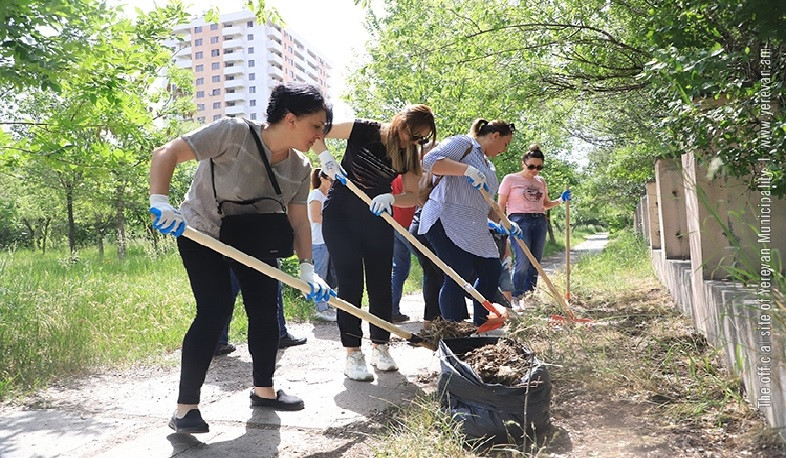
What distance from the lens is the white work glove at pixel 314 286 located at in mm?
3031

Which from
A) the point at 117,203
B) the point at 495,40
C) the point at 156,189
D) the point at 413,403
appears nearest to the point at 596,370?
the point at 413,403

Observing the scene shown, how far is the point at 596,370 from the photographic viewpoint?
125 inches

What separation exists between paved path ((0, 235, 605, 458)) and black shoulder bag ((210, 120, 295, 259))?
0.84 metres

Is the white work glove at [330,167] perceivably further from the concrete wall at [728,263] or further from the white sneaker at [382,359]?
the concrete wall at [728,263]

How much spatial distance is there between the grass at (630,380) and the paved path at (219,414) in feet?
1.07

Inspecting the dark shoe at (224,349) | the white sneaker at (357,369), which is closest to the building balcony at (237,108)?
the dark shoe at (224,349)

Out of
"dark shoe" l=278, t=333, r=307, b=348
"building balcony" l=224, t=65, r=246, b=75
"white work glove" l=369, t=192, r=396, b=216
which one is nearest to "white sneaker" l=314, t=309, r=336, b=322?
"dark shoe" l=278, t=333, r=307, b=348

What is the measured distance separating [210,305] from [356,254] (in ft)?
3.71

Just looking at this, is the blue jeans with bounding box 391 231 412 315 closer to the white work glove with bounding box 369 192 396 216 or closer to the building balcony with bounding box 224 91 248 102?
the white work glove with bounding box 369 192 396 216

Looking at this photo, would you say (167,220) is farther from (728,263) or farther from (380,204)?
(728,263)

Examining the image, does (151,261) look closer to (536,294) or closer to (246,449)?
(536,294)

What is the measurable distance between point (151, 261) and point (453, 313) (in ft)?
21.1

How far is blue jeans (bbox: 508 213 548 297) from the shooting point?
6.48 m

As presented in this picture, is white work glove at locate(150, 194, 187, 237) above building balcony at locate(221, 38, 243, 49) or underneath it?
underneath
